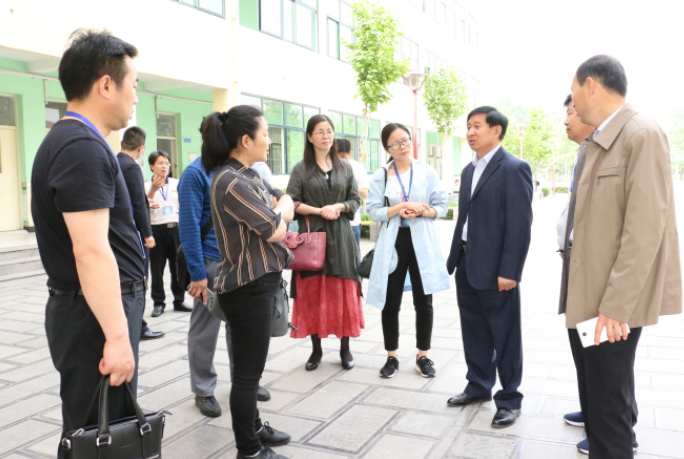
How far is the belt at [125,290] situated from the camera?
76.3 inches

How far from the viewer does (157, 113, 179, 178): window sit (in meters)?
16.0

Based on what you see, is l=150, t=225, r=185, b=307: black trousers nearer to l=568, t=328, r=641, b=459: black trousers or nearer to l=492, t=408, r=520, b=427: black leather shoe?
l=492, t=408, r=520, b=427: black leather shoe

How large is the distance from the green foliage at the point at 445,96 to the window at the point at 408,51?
1708 millimetres

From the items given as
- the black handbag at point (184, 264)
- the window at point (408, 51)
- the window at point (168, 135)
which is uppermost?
the window at point (408, 51)

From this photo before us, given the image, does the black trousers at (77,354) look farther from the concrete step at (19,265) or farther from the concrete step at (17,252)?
the concrete step at (17,252)

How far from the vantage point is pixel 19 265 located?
30.8 feet

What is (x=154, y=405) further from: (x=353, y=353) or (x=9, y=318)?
(x=9, y=318)

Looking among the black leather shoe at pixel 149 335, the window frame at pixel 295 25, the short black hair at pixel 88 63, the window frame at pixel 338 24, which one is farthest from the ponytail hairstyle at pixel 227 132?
the window frame at pixel 338 24

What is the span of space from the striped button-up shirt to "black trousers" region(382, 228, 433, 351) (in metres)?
1.70

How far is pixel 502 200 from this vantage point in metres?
3.61

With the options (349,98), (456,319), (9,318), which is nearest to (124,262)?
(456,319)

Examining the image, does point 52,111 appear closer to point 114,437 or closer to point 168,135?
point 168,135

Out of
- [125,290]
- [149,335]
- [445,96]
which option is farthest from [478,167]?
[445,96]

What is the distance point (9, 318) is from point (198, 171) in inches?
167
